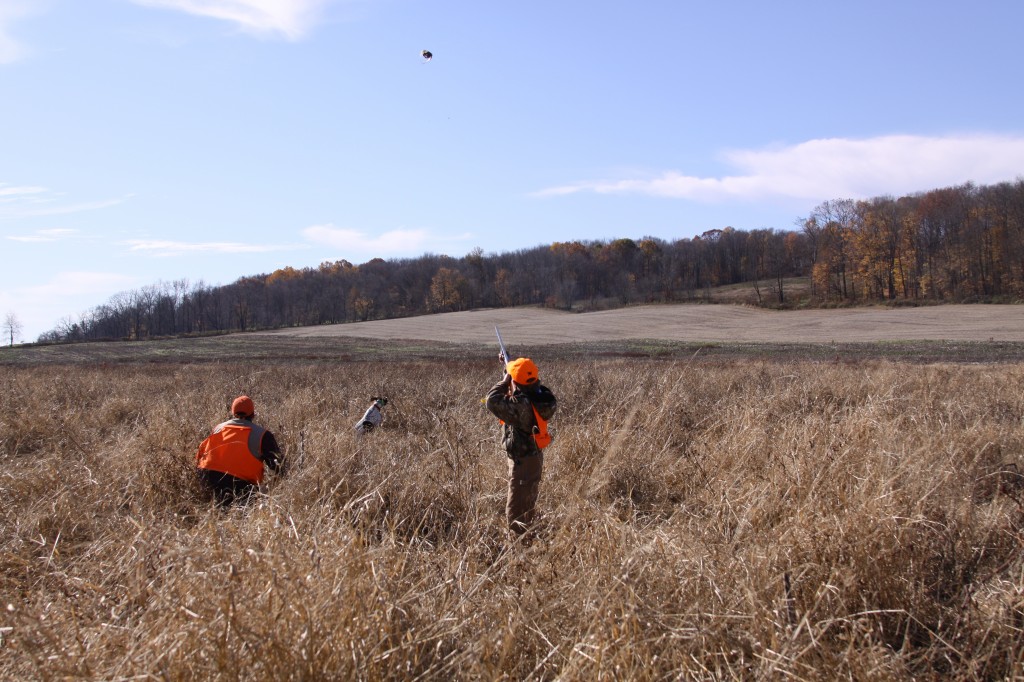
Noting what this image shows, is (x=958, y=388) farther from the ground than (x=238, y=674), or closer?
closer

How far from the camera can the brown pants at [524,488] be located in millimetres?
4465

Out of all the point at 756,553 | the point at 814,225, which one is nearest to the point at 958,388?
the point at 756,553

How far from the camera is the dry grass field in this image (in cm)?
222

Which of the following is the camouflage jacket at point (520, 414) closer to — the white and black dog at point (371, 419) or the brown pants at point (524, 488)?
the brown pants at point (524, 488)

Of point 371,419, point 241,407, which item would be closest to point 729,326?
point 371,419

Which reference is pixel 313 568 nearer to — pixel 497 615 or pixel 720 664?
pixel 497 615

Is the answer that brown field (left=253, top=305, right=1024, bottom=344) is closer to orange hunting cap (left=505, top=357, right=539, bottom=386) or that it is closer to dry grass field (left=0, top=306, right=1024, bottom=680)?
dry grass field (left=0, top=306, right=1024, bottom=680)

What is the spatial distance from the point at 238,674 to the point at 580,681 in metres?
1.11

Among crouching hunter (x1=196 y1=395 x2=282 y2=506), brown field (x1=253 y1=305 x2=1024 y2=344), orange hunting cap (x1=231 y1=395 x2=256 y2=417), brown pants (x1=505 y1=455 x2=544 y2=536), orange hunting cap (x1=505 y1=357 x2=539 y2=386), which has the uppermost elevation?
orange hunting cap (x1=505 y1=357 x2=539 y2=386)

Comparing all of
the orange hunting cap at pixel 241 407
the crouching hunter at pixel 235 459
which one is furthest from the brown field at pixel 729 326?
the crouching hunter at pixel 235 459

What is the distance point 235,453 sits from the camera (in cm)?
524

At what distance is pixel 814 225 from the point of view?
82312 mm

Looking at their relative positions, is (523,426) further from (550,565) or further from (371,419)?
(371,419)

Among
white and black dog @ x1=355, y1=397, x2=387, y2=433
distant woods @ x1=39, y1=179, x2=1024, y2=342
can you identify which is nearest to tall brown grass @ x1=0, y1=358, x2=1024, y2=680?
white and black dog @ x1=355, y1=397, x2=387, y2=433
